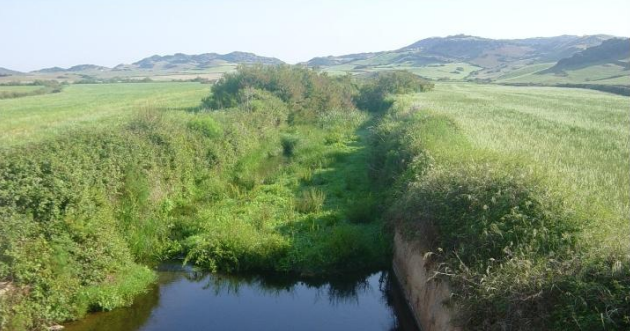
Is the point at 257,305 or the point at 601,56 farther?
the point at 601,56

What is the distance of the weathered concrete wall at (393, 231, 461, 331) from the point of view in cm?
905

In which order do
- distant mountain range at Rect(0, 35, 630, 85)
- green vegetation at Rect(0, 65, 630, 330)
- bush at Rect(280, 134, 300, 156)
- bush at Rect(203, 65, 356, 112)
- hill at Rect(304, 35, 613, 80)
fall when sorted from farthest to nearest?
hill at Rect(304, 35, 613, 80) → distant mountain range at Rect(0, 35, 630, 85) → bush at Rect(203, 65, 356, 112) → bush at Rect(280, 134, 300, 156) → green vegetation at Rect(0, 65, 630, 330)

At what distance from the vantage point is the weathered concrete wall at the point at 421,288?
29.7 feet

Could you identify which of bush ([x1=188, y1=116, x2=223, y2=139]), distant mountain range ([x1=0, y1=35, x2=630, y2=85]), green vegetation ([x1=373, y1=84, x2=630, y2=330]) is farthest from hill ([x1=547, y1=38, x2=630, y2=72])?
bush ([x1=188, y1=116, x2=223, y2=139])

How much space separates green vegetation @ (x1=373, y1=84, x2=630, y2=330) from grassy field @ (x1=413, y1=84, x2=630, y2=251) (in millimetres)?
49

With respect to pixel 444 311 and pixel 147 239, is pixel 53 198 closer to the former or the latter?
pixel 147 239

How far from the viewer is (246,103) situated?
32.7 meters

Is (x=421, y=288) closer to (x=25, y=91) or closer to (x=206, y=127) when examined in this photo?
(x=206, y=127)

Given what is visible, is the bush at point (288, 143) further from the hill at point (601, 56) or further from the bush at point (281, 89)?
the hill at point (601, 56)

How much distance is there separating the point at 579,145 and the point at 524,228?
11.8m

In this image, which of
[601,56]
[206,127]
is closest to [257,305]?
[206,127]

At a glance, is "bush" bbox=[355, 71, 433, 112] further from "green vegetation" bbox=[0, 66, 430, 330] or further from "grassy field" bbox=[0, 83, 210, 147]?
"green vegetation" bbox=[0, 66, 430, 330]

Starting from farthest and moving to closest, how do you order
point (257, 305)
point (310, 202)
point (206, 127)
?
1. point (206, 127)
2. point (310, 202)
3. point (257, 305)

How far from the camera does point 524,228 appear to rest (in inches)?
329
